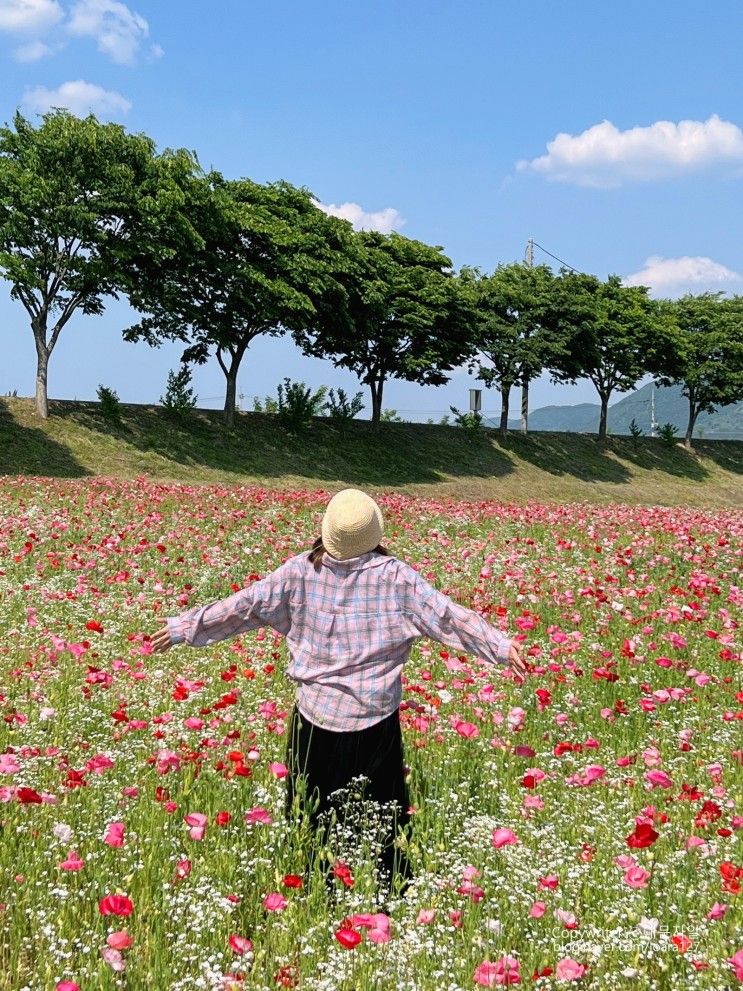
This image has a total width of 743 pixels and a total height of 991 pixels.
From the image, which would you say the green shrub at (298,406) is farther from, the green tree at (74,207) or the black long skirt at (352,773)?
the black long skirt at (352,773)

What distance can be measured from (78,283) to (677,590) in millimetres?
30836

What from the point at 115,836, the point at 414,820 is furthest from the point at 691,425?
the point at 115,836

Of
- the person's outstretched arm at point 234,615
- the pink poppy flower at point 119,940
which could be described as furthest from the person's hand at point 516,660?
the pink poppy flower at point 119,940

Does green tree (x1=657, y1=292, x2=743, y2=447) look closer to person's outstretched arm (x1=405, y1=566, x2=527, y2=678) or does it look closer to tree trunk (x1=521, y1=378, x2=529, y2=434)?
tree trunk (x1=521, y1=378, x2=529, y2=434)

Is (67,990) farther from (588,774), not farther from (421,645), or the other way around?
(421,645)

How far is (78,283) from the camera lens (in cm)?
3406

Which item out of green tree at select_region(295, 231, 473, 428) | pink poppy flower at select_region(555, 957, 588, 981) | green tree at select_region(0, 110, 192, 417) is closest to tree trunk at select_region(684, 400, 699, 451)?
green tree at select_region(295, 231, 473, 428)

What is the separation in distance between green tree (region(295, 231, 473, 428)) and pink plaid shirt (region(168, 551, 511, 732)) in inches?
1513

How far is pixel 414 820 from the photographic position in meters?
4.20

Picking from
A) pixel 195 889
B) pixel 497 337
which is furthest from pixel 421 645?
pixel 497 337

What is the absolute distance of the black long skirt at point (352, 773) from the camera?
3.88m

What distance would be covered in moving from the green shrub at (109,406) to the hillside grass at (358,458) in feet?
1.08

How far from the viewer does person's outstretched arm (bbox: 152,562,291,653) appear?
4.00 metres

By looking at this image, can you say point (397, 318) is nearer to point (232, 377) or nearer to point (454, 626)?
point (232, 377)
